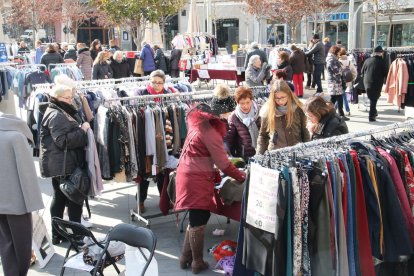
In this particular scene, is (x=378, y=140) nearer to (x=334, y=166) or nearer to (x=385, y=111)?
(x=334, y=166)

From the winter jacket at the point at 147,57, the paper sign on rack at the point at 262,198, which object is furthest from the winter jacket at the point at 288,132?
the winter jacket at the point at 147,57

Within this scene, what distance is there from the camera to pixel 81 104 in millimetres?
6160

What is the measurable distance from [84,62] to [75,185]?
29.3 feet

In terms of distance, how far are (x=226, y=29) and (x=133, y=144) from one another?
31.5 m

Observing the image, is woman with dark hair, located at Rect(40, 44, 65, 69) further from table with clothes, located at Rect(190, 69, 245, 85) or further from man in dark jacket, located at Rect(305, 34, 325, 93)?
man in dark jacket, located at Rect(305, 34, 325, 93)

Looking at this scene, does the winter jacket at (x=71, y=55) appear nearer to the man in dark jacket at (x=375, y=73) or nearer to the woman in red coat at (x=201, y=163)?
the man in dark jacket at (x=375, y=73)

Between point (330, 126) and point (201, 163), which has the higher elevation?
point (330, 126)

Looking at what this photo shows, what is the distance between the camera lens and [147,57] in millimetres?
14648

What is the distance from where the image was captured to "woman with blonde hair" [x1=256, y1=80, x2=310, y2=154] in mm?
5328

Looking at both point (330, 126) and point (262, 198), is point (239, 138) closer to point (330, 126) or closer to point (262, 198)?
point (330, 126)

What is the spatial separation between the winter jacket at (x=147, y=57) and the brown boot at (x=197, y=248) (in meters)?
10.5

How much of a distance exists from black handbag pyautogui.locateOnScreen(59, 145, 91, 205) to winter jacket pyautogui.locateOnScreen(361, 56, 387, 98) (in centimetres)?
769

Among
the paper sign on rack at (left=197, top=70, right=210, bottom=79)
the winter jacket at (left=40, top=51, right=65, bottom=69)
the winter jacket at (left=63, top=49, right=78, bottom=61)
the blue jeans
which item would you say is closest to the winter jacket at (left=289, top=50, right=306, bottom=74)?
the blue jeans

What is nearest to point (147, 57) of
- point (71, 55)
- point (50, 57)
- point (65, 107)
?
point (71, 55)
